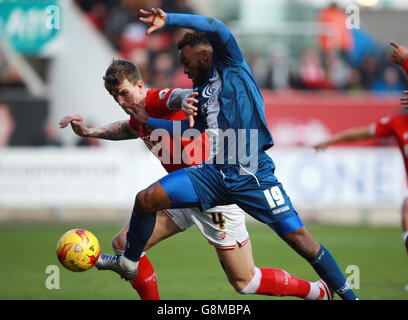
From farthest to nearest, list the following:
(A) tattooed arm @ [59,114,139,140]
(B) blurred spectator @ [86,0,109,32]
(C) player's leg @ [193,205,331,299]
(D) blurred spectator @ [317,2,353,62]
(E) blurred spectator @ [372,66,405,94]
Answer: (B) blurred spectator @ [86,0,109,32]
(E) blurred spectator @ [372,66,405,94]
(D) blurred spectator @ [317,2,353,62]
(A) tattooed arm @ [59,114,139,140]
(C) player's leg @ [193,205,331,299]

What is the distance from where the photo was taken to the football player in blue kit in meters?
5.75

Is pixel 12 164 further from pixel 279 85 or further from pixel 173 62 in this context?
pixel 279 85

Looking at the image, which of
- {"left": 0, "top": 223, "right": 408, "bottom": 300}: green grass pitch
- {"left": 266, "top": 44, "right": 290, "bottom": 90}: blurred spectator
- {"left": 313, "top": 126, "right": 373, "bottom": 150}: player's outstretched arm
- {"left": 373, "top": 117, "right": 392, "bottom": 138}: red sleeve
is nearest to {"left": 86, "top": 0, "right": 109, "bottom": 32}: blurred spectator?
{"left": 266, "top": 44, "right": 290, "bottom": 90}: blurred spectator

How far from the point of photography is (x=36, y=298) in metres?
7.39

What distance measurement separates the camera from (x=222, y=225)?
6.14 m

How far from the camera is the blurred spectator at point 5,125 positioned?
17109mm

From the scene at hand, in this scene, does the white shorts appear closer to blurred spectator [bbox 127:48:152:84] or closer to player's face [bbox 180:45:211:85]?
player's face [bbox 180:45:211:85]

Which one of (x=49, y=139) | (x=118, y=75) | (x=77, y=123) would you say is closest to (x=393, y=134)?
(x=118, y=75)

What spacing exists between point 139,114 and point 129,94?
278 millimetres

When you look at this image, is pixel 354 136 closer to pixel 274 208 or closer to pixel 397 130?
pixel 397 130

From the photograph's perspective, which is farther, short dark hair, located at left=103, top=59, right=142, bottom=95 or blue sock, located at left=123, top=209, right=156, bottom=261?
short dark hair, located at left=103, top=59, right=142, bottom=95

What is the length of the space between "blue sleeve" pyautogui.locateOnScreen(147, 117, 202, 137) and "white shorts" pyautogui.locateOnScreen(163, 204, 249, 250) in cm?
72

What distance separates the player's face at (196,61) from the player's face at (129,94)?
→ 53 centimetres

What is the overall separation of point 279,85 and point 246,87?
12.2m
